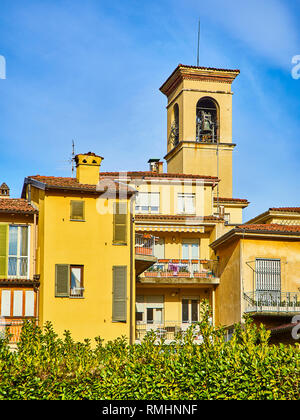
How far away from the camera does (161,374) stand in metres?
30.9

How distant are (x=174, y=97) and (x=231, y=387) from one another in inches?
1987

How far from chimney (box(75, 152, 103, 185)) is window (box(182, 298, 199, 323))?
11551mm

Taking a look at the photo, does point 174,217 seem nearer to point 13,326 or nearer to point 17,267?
point 17,267

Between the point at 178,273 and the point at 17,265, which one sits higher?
the point at 178,273

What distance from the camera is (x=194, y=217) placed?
5675 centimetres

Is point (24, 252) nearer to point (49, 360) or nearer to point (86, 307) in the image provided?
point (86, 307)

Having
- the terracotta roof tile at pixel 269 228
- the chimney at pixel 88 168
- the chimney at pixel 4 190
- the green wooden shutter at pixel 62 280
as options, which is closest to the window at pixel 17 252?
the green wooden shutter at pixel 62 280

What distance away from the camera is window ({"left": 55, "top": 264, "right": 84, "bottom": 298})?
44188 mm

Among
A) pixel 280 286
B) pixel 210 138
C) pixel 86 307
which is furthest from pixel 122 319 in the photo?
pixel 210 138

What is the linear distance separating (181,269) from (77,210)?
10.8 m

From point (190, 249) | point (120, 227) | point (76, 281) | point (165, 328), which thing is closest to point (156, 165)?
point (190, 249)

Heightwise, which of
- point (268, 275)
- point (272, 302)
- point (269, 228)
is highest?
point (269, 228)

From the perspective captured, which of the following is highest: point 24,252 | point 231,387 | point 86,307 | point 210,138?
point 210,138

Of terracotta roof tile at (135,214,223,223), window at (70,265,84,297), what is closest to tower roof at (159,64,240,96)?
terracotta roof tile at (135,214,223,223)
